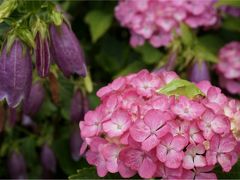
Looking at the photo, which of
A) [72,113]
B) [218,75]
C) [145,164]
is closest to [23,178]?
[72,113]

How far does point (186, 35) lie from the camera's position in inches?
66.0

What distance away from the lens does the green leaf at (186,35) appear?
1.67m

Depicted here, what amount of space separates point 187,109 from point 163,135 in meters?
0.06

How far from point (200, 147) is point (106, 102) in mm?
209

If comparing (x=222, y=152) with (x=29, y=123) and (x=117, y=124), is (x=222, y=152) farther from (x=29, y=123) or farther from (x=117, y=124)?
(x=29, y=123)

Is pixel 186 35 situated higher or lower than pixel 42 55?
lower

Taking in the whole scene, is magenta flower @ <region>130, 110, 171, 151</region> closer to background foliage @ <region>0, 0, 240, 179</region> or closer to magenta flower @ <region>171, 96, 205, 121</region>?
magenta flower @ <region>171, 96, 205, 121</region>

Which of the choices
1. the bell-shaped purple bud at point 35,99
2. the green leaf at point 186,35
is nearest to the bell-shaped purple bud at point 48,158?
the bell-shaped purple bud at point 35,99

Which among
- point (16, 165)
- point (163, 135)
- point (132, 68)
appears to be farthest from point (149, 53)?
point (163, 135)

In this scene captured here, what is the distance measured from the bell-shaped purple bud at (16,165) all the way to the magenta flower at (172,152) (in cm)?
74

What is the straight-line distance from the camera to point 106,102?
3.95 feet

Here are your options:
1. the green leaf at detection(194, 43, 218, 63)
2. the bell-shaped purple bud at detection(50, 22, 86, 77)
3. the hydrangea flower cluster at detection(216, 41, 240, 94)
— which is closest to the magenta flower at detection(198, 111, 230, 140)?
the bell-shaped purple bud at detection(50, 22, 86, 77)

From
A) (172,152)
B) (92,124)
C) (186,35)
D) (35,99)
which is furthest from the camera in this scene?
(186,35)

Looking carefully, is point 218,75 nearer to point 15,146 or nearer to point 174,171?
point 15,146
